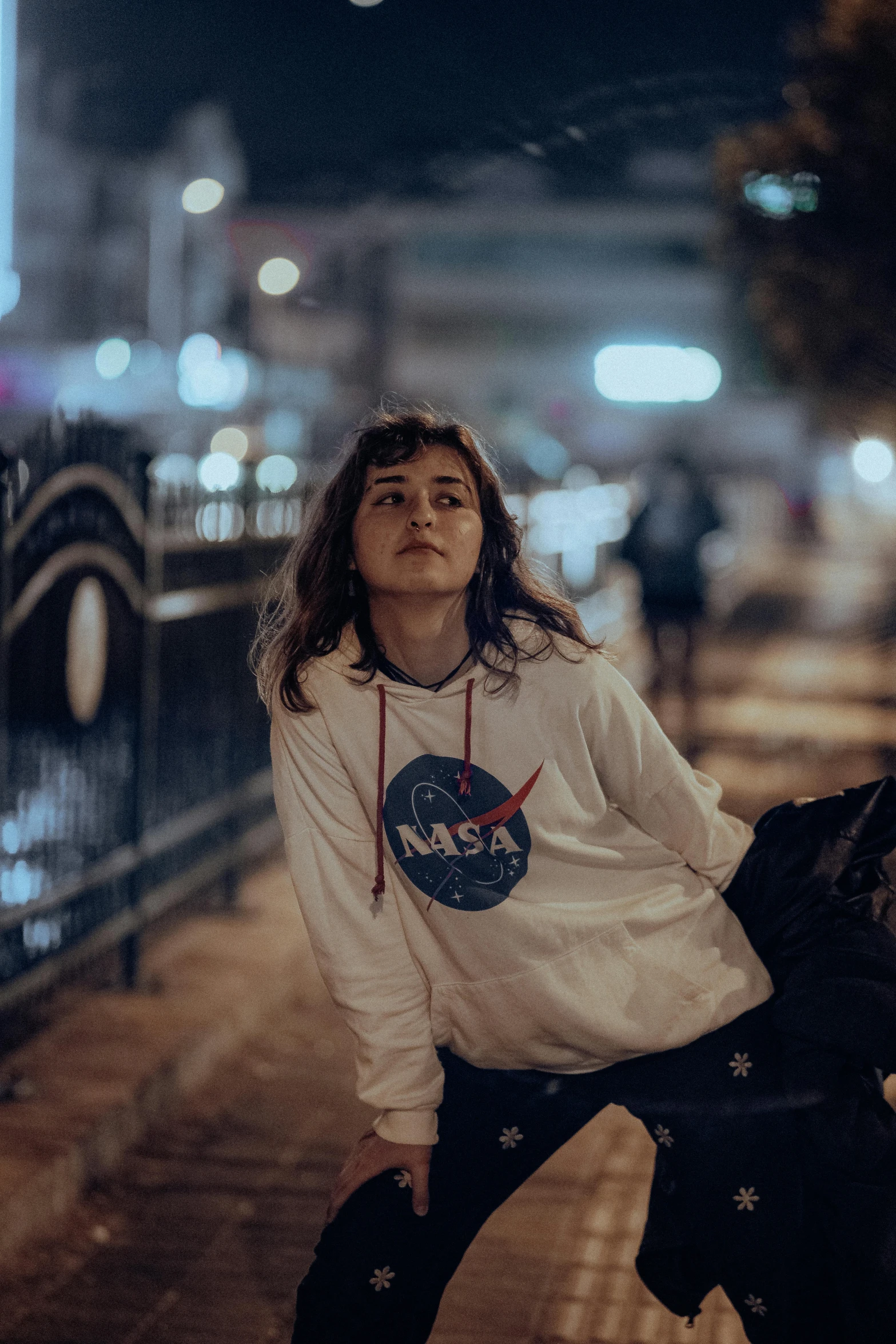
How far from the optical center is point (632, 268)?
78.6 metres

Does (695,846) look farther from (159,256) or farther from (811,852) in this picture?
(159,256)

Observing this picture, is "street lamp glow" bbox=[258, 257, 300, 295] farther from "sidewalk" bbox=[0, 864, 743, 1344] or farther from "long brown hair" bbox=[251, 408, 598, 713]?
"long brown hair" bbox=[251, 408, 598, 713]

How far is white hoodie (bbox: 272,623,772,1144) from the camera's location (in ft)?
6.74

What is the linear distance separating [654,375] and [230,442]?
22135mm

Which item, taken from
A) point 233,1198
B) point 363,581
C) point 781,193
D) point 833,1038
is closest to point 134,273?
point 781,193

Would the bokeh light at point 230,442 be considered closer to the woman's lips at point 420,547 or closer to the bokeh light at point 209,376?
the bokeh light at point 209,376

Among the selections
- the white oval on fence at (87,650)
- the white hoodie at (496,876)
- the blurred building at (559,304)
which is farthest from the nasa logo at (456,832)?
the blurred building at (559,304)

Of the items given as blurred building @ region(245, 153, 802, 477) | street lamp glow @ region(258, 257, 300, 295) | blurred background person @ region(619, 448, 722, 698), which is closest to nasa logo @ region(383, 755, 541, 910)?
blurred background person @ region(619, 448, 722, 698)

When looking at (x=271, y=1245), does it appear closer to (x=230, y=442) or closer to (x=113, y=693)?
(x=113, y=693)

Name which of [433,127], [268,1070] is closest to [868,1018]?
[268,1070]

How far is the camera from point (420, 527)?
81.9 inches

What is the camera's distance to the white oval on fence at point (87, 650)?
4242mm

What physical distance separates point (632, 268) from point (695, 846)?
80211 millimetres

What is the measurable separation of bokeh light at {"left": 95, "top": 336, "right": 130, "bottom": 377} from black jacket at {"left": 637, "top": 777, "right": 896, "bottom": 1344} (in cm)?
3880
